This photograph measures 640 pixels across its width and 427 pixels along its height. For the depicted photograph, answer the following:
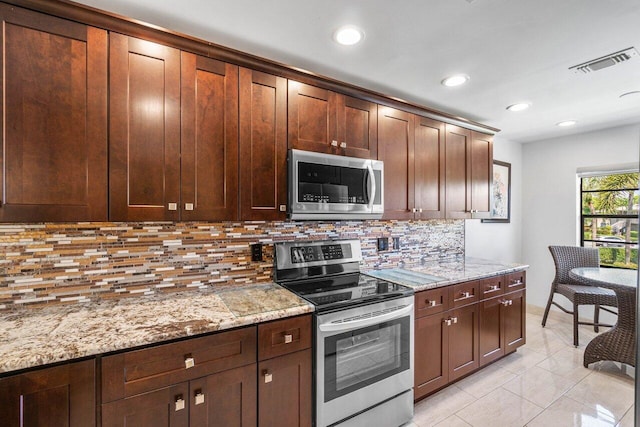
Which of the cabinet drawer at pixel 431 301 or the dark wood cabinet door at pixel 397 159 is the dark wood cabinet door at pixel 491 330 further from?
the dark wood cabinet door at pixel 397 159

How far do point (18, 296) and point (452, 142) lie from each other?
3.36 m

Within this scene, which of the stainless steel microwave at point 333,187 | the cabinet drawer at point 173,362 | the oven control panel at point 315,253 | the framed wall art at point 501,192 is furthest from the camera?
the framed wall art at point 501,192

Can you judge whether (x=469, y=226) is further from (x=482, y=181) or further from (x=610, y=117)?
(x=610, y=117)

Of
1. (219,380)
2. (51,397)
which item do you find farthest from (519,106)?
(51,397)

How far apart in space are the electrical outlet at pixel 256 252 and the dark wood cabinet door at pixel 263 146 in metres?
0.35

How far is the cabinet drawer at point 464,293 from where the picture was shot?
2355mm

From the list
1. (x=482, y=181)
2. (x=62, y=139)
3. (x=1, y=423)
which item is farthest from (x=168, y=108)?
(x=482, y=181)

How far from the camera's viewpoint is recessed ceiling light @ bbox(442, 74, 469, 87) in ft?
7.17

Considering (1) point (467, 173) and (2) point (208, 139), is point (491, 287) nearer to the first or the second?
(1) point (467, 173)

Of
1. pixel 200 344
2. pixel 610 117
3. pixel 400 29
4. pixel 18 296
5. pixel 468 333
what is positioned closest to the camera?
pixel 200 344

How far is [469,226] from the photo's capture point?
3.66 m

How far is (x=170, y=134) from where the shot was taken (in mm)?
1603

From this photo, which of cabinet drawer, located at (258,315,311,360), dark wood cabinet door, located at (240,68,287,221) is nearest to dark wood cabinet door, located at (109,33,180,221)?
dark wood cabinet door, located at (240,68,287,221)

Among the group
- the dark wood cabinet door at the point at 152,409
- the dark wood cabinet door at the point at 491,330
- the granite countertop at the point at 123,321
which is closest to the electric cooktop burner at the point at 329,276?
the granite countertop at the point at 123,321
